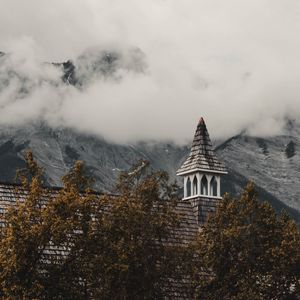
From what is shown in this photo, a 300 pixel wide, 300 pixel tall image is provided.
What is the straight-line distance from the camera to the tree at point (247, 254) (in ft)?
114

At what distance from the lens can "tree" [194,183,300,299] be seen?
34875 millimetres

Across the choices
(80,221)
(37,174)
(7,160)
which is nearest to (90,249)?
(80,221)

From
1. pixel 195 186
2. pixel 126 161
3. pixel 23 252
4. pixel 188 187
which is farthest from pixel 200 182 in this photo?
pixel 126 161

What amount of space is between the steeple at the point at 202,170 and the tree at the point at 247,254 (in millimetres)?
16586

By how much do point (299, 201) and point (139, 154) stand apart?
33.8 m

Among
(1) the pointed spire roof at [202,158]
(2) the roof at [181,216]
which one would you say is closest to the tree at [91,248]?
(2) the roof at [181,216]

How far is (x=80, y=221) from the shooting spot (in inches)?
1281

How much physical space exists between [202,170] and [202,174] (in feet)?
0.81

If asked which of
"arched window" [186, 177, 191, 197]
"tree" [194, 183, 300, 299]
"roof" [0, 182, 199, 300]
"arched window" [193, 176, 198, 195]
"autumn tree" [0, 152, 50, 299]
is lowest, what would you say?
"autumn tree" [0, 152, 50, 299]

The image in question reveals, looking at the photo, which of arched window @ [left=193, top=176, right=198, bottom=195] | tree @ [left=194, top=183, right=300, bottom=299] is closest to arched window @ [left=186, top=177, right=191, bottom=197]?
arched window @ [left=193, top=176, right=198, bottom=195]

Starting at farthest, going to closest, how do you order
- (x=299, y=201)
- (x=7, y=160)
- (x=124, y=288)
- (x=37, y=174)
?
(x=299, y=201), (x=7, y=160), (x=37, y=174), (x=124, y=288)

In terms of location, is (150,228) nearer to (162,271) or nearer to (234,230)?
(162,271)

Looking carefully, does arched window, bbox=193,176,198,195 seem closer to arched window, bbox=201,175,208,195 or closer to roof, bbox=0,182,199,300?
arched window, bbox=201,175,208,195

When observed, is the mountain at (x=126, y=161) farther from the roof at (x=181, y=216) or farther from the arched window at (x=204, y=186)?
the roof at (x=181, y=216)
